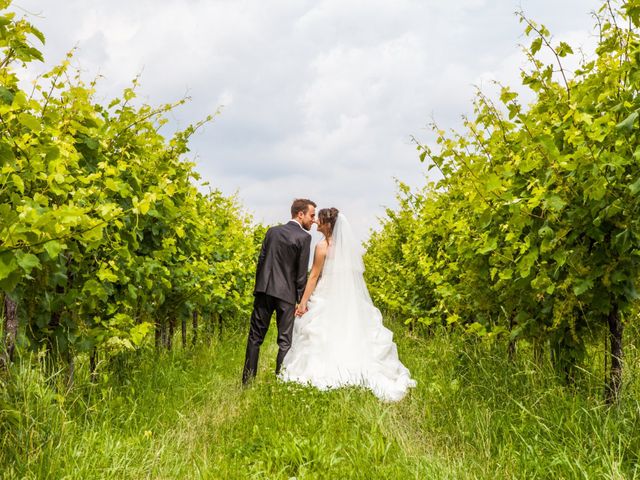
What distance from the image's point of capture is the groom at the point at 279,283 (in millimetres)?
7508

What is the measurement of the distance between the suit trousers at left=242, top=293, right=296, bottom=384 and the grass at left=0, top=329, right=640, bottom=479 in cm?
104

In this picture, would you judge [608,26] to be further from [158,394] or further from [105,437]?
[158,394]

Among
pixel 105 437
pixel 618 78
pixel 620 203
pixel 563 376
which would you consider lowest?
pixel 105 437

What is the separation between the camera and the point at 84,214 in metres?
3.30

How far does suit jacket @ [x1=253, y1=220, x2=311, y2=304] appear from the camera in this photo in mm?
7500

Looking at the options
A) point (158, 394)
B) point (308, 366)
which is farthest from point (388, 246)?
point (158, 394)

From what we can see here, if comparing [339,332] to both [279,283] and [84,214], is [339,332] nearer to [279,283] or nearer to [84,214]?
[279,283]

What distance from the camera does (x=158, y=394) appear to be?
6.20 meters

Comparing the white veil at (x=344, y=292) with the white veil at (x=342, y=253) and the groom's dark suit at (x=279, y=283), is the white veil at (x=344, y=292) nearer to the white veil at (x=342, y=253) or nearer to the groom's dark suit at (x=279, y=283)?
the white veil at (x=342, y=253)

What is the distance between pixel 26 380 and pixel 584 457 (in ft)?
12.4

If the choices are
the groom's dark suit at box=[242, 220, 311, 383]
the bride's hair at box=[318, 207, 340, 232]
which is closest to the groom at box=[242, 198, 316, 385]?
the groom's dark suit at box=[242, 220, 311, 383]

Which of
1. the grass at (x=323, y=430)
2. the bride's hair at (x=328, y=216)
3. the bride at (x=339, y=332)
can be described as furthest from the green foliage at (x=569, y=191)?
the bride's hair at (x=328, y=216)

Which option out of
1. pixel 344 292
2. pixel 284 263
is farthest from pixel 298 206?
pixel 344 292

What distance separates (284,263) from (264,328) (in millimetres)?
872
